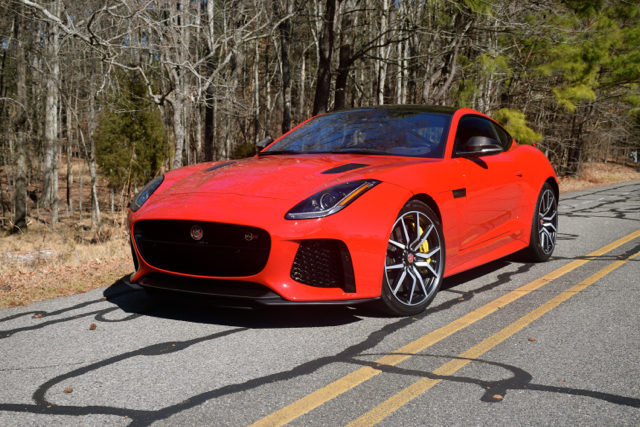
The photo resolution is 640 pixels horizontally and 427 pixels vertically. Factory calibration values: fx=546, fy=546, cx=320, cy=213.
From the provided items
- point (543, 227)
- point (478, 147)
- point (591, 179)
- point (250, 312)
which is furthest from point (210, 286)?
point (591, 179)

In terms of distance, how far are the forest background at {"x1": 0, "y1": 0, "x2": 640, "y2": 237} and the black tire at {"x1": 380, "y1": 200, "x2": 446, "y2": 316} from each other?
21.8 feet

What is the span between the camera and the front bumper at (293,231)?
322cm

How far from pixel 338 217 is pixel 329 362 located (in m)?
0.87

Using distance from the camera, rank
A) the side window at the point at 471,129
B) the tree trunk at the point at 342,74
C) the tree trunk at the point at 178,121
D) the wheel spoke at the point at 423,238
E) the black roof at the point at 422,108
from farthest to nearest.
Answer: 1. the tree trunk at the point at 342,74
2. the tree trunk at the point at 178,121
3. the black roof at the point at 422,108
4. the side window at the point at 471,129
5. the wheel spoke at the point at 423,238

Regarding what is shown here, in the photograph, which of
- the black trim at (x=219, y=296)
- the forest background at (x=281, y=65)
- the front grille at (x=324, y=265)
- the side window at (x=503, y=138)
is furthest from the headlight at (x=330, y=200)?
the forest background at (x=281, y=65)

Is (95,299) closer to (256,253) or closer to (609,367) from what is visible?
(256,253)

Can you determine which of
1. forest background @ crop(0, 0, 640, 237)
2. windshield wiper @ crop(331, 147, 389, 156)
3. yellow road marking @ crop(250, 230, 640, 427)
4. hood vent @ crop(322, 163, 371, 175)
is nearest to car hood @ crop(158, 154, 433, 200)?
hood vent @ crop(322, 163, 371, 175)

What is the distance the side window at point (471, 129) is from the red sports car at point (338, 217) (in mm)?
24

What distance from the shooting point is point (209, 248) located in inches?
131

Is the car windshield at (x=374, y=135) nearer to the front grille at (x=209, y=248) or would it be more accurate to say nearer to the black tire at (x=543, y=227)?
the front grille at (x=209, y=248)

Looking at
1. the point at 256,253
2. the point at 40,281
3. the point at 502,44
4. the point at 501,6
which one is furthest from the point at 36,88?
the point at 256,253

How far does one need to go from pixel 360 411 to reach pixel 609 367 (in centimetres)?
143

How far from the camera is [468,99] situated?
15.5 metres

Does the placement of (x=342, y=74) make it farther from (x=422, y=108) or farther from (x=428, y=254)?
(x=428, y=254)
